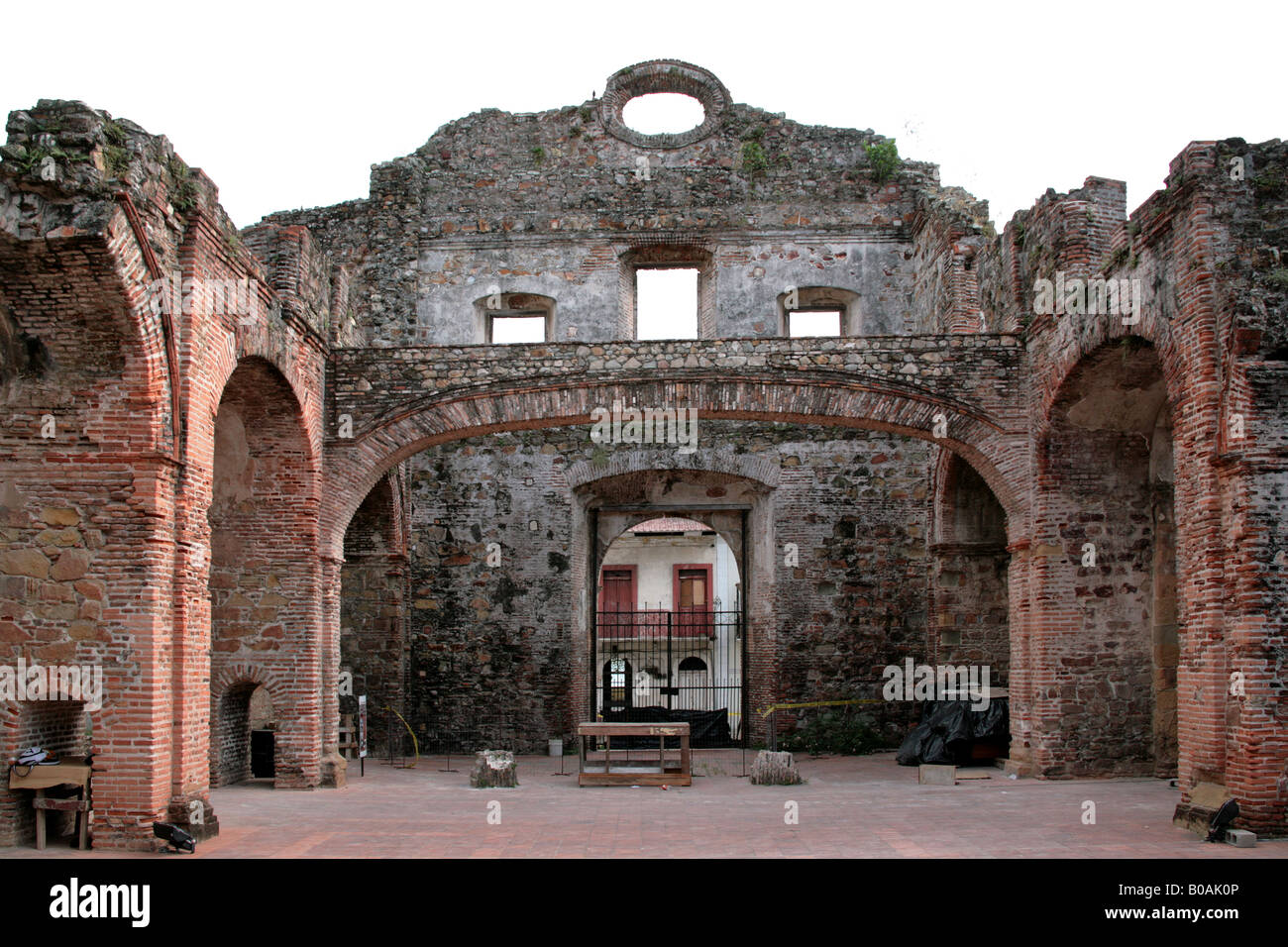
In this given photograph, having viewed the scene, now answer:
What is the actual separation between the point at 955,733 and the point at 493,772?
18.5 feet

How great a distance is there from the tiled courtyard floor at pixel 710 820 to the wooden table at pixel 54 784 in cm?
21

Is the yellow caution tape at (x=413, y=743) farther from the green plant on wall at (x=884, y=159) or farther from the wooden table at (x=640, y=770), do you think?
the green plant on wall at (x=884, y=159)

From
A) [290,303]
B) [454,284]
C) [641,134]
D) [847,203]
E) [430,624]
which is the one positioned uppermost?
[641,134]

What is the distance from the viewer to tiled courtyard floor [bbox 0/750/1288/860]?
841 centimetres

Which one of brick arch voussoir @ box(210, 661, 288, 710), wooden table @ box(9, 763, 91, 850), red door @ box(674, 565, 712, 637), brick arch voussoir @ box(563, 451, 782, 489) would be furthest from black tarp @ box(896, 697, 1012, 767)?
red door @ box(674, 565, 712, 637)

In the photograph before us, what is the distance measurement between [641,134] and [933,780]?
11.0 meters

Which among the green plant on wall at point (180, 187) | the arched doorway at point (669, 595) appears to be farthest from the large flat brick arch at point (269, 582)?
the arched doorway at point (669, 595)

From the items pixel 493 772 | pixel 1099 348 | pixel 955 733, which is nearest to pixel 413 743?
pixel 493 772

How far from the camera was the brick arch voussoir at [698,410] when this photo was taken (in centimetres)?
1288

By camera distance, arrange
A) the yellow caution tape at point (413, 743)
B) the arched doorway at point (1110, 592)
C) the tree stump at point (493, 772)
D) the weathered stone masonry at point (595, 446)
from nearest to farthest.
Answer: the weathered stone masonry at point (595, 446), the arched doorway at point (1110, 592), the tree stump at point (493, 772), the yellow caution tape at point (413, 743)

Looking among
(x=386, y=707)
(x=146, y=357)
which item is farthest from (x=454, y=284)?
(x=146, y=357)

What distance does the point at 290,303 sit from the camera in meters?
11.9

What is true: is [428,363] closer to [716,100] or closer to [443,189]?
[443,189]

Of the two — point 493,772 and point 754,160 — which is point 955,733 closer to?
point 493,772
